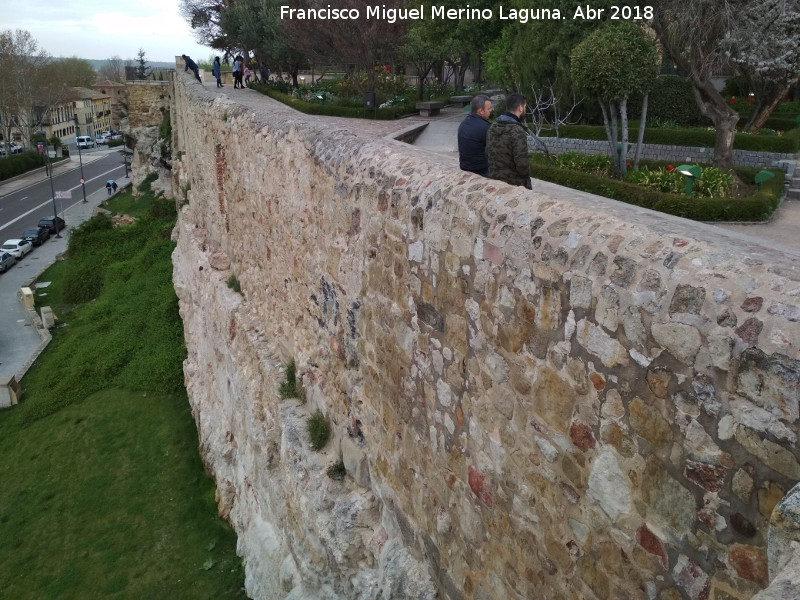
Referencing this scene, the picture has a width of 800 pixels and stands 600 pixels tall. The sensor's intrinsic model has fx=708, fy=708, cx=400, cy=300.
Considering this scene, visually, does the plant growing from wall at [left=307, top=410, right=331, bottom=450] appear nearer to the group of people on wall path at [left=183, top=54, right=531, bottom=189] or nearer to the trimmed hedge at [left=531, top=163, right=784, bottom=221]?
the group of people on wall path at [left=183, top=54, right=531, bottom=189]

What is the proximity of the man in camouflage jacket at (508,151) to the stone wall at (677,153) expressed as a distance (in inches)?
370

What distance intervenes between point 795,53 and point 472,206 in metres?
13.1

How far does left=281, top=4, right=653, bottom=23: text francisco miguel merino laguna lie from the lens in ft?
46.2

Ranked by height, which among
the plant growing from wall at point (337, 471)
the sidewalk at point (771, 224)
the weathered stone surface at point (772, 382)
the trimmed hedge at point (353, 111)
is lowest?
the plant growing from wall at point (337, 471)

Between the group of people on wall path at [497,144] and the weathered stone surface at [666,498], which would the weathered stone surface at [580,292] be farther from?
the group of people on wall path at [497,144]

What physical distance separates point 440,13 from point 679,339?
19.9m

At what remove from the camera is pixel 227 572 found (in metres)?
8.20

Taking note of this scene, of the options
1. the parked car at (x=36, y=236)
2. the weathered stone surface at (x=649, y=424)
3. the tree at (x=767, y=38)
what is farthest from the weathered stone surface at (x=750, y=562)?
the parked car at (x=36, y=236)

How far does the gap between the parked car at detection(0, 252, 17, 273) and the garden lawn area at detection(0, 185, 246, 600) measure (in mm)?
12081

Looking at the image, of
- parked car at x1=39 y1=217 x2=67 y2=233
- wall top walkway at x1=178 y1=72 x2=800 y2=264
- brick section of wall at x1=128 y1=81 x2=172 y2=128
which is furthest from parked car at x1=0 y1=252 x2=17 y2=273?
wall top walkway at x1=178 y1=72 x2=800 y2=264

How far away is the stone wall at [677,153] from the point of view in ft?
42.3

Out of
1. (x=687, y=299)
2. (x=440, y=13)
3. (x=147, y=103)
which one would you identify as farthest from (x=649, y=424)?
(x=147, y=103)

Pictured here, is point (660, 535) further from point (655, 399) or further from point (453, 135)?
point (453, 135)

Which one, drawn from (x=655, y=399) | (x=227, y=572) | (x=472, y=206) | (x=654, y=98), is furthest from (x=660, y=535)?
(x=654, y=98)
